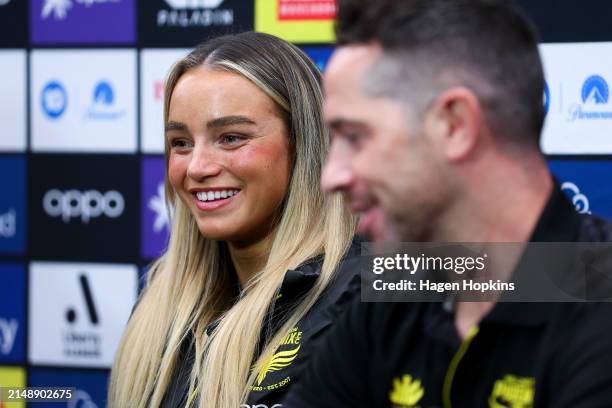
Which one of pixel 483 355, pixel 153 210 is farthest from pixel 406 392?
pixel 153 210

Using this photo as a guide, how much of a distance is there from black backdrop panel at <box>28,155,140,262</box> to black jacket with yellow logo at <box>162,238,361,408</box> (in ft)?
3.02

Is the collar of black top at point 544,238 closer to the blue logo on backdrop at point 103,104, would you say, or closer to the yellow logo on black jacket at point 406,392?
the yellow logo on black jacket at point 406,392

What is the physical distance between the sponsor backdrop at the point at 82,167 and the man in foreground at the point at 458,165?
4.72 ft

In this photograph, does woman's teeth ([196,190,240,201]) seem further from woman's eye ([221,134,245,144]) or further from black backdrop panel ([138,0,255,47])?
black backdrop panel ([138,0,255,47])

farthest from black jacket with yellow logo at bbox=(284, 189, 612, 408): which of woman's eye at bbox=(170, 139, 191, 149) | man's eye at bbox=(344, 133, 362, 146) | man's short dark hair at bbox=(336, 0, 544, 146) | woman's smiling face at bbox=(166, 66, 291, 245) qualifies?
woman's eye at bbox=(170, 139, 191, 149)

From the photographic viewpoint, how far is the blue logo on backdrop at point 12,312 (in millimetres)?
2768

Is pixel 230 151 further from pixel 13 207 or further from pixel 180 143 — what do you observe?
pixel 13 207

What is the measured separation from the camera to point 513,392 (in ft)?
3.26

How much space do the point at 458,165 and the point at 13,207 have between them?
2.02 meters

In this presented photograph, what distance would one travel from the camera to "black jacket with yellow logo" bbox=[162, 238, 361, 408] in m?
1.58

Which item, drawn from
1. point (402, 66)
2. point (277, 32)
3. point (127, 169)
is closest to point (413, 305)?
point (402, 66)

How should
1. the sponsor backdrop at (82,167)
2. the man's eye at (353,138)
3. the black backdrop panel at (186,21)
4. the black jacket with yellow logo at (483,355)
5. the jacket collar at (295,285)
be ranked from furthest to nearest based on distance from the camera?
the sponsor backdrop at (82,167)
the black backdrop panel at (186,21)
the jacket collar at (295,285)
the man's eye at (353,138)
the black jacket with yellow logo at (483,355)

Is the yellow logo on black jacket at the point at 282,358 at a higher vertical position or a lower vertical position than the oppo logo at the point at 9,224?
lower

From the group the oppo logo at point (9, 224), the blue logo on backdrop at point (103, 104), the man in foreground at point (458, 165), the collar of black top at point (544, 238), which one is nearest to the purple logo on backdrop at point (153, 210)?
the blue logo on backdrop at point (103, 104)
